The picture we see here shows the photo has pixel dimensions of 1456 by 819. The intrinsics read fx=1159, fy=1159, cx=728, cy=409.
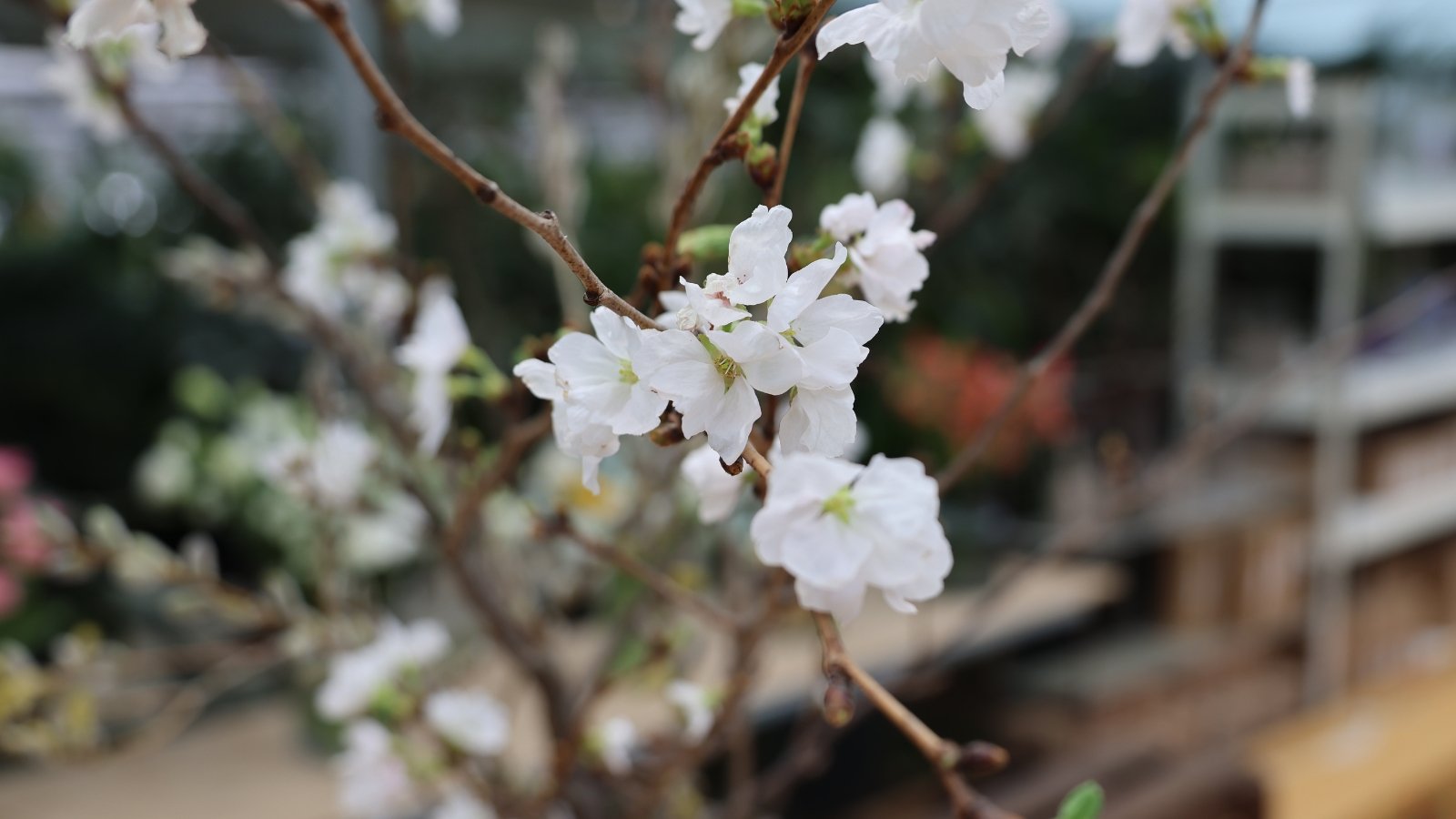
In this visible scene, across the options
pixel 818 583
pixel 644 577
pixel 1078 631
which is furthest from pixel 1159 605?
pixel 818 583

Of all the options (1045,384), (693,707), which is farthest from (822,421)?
(1045,384)

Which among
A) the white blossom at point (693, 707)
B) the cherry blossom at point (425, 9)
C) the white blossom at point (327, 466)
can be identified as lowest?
the white blossom at point (693, 707)

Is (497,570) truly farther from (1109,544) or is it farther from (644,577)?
(1109,544)

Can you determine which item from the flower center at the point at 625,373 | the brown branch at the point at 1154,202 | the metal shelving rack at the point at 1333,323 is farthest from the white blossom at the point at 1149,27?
the metal shelving rack at the point at 1333,323

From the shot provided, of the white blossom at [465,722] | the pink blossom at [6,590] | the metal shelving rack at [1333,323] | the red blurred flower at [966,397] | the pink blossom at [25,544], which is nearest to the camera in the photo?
the white blossom at [465,722]

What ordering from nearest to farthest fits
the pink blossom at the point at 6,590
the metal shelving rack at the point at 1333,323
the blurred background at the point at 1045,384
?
the pink blossom at the point at 6,590 → the blurred background at the point at 1045,384 → the metal shelving rack at the point at 1333,323

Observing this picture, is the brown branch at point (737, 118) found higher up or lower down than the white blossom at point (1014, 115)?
lower down

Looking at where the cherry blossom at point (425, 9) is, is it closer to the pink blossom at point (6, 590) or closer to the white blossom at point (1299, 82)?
the white blossom at point (1299, 82)

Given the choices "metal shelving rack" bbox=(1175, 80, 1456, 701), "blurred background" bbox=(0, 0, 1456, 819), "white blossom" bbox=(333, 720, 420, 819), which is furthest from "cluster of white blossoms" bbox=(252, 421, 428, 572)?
"metal shelving rack" bbox=(1175, 80, 1456, 701)
